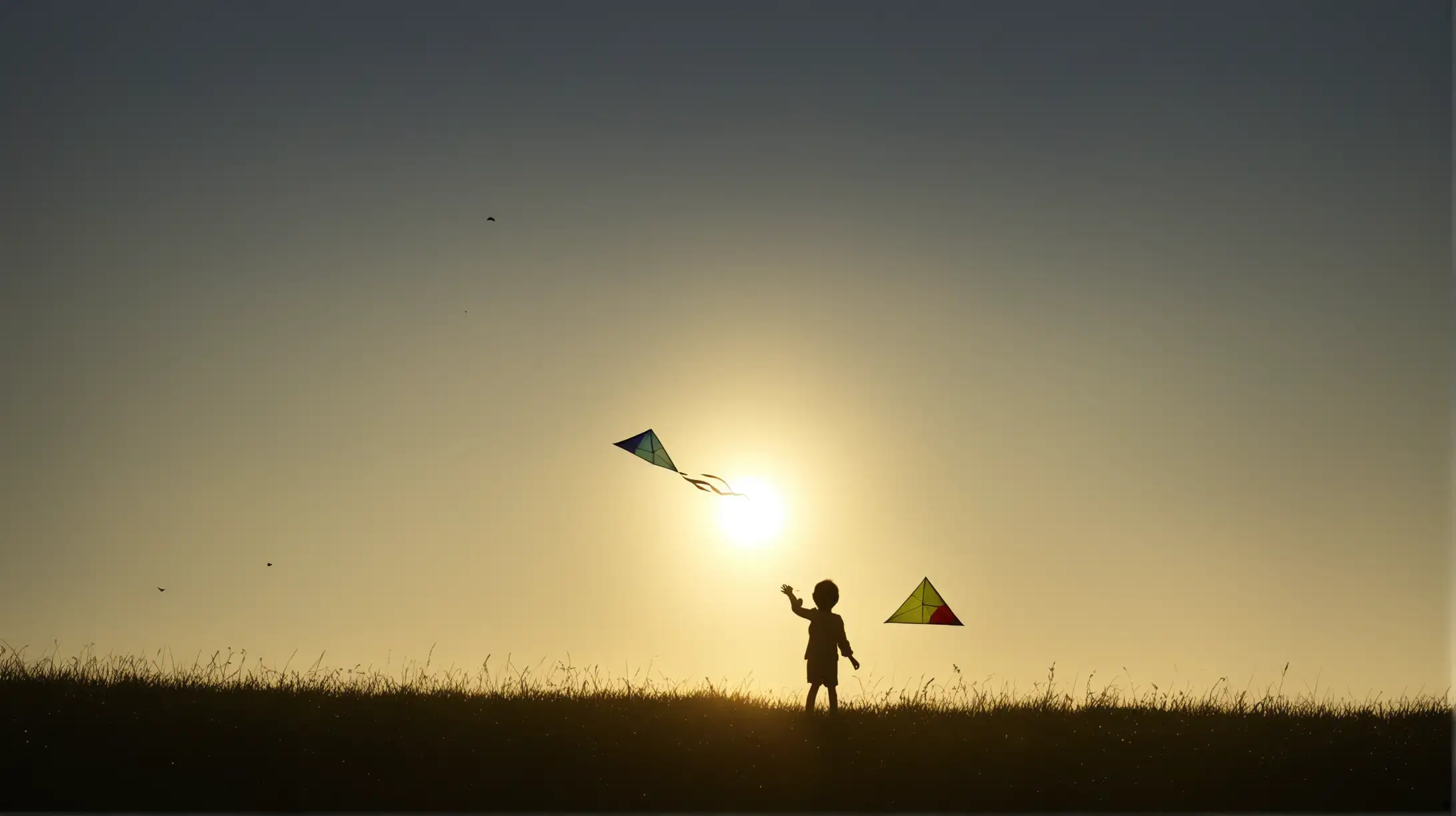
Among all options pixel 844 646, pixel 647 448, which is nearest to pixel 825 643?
pixel 844 646

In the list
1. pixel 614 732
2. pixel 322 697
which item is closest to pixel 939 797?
pixel 614 732

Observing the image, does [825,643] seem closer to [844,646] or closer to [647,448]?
[844,646]

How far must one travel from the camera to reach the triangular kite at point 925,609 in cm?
1641

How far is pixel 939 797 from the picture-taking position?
43.6ft

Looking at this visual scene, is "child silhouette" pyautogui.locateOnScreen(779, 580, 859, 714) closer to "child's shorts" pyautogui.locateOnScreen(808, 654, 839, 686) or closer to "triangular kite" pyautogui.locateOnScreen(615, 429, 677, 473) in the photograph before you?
"child's shorts" pyautogui.locateOnScreen(808, 654, 839, 686)

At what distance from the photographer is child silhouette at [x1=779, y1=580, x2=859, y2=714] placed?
15.2 meters

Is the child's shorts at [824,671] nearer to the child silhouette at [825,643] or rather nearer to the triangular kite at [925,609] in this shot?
the child silhouette at [825,643]

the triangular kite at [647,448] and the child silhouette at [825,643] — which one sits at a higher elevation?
the triangular kite at [647,448]

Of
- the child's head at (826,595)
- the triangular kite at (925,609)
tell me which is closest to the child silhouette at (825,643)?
the child's head at (826,595)

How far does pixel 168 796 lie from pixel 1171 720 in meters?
11.4

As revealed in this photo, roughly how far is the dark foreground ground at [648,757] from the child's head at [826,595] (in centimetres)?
130

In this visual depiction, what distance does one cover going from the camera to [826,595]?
606 inches

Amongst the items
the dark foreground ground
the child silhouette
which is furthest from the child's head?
the dark foreground ground

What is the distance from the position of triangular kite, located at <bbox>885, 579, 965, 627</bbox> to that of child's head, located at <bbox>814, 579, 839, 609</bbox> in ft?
4.41
